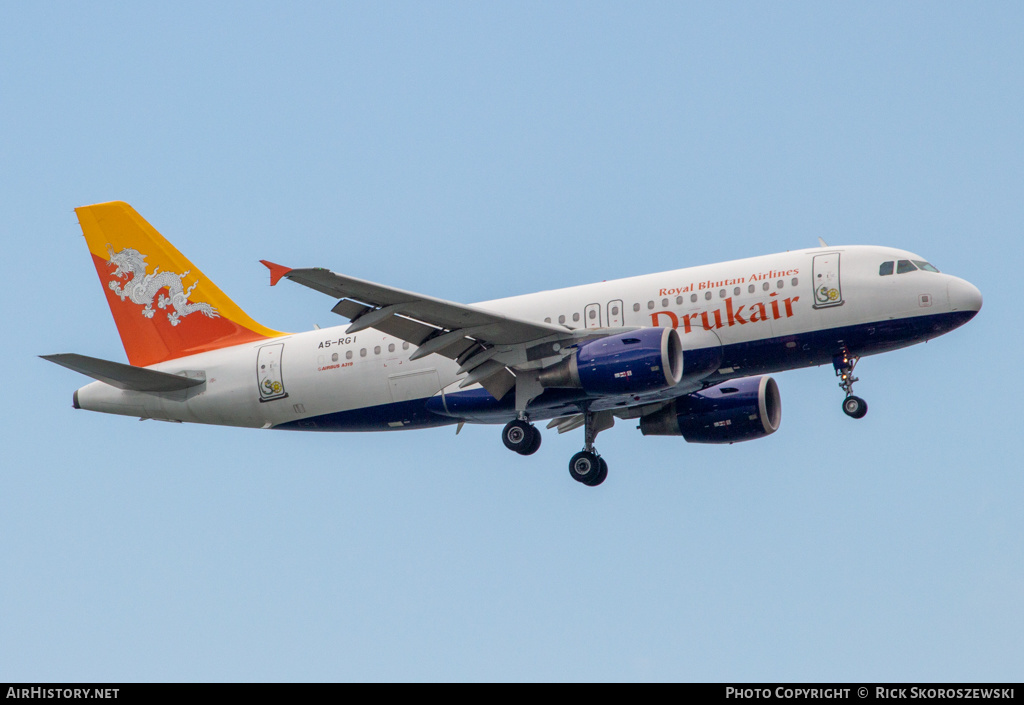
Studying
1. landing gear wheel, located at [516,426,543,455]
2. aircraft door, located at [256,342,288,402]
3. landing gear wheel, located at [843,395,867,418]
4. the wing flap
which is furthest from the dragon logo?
landing gear wheel, located at [843,395,867,418]

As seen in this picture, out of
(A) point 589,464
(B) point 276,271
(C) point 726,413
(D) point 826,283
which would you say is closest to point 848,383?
(D) point 826,283

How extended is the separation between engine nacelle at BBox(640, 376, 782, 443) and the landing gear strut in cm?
262

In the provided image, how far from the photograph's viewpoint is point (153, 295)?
40.3 m

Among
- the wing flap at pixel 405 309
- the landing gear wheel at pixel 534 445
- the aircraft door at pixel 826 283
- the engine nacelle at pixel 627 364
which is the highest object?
the aircraft door at pixel 826 283

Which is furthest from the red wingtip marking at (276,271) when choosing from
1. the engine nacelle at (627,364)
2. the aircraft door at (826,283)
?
the aircraft door at (826,283)

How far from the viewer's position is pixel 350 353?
37062 millimetres

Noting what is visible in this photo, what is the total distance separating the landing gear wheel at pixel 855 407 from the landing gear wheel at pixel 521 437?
825cm

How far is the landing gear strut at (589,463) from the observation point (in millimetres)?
36875

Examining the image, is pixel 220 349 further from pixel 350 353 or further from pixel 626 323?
pixel 626 323

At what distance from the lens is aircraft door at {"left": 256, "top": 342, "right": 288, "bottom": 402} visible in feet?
123

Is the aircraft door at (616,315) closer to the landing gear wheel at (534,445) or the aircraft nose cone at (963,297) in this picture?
the landing gear wheel at (534,445)

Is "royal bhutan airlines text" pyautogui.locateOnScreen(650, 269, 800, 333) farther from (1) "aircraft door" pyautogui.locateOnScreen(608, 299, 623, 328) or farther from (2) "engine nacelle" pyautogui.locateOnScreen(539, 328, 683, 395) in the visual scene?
(1) "aircraft door" pyautogui.locateOnScreen(608, 299, 623, 328)
